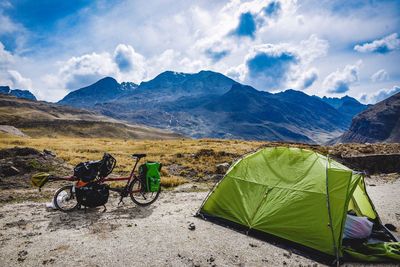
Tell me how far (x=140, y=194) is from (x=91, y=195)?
8.43ft

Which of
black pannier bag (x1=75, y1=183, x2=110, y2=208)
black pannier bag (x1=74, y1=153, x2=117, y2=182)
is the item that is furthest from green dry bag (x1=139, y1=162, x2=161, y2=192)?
black pannier bag (x1=75, y1=183, x2=110, y2=208)

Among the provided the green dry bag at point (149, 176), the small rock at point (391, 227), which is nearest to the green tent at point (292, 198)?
the small rock at point (391, 227)

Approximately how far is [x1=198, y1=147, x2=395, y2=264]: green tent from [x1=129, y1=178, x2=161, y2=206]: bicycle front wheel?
8.93 feet

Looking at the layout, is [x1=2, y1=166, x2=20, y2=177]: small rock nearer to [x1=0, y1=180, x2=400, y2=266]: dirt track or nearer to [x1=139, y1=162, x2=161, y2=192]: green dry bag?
[x1=0, y1=180, x2=400, y2=266]: dirt track

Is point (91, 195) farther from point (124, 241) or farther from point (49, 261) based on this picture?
point (49, 261)

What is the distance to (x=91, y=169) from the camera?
12.0 metres

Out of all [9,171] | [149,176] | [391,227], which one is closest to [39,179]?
[149,176]

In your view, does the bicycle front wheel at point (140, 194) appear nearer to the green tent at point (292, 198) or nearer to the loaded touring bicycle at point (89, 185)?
the loaded touring bicycle at point (89, 185)

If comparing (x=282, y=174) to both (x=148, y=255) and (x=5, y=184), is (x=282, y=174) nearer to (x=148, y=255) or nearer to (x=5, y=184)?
(x=148, y=255)

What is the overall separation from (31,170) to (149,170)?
31.7 ft

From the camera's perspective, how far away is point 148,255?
8.59 metres

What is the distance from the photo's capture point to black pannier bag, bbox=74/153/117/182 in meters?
11.9

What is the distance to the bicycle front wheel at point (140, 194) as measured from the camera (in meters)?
13.3

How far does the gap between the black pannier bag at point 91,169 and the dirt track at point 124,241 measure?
141 centimetres
